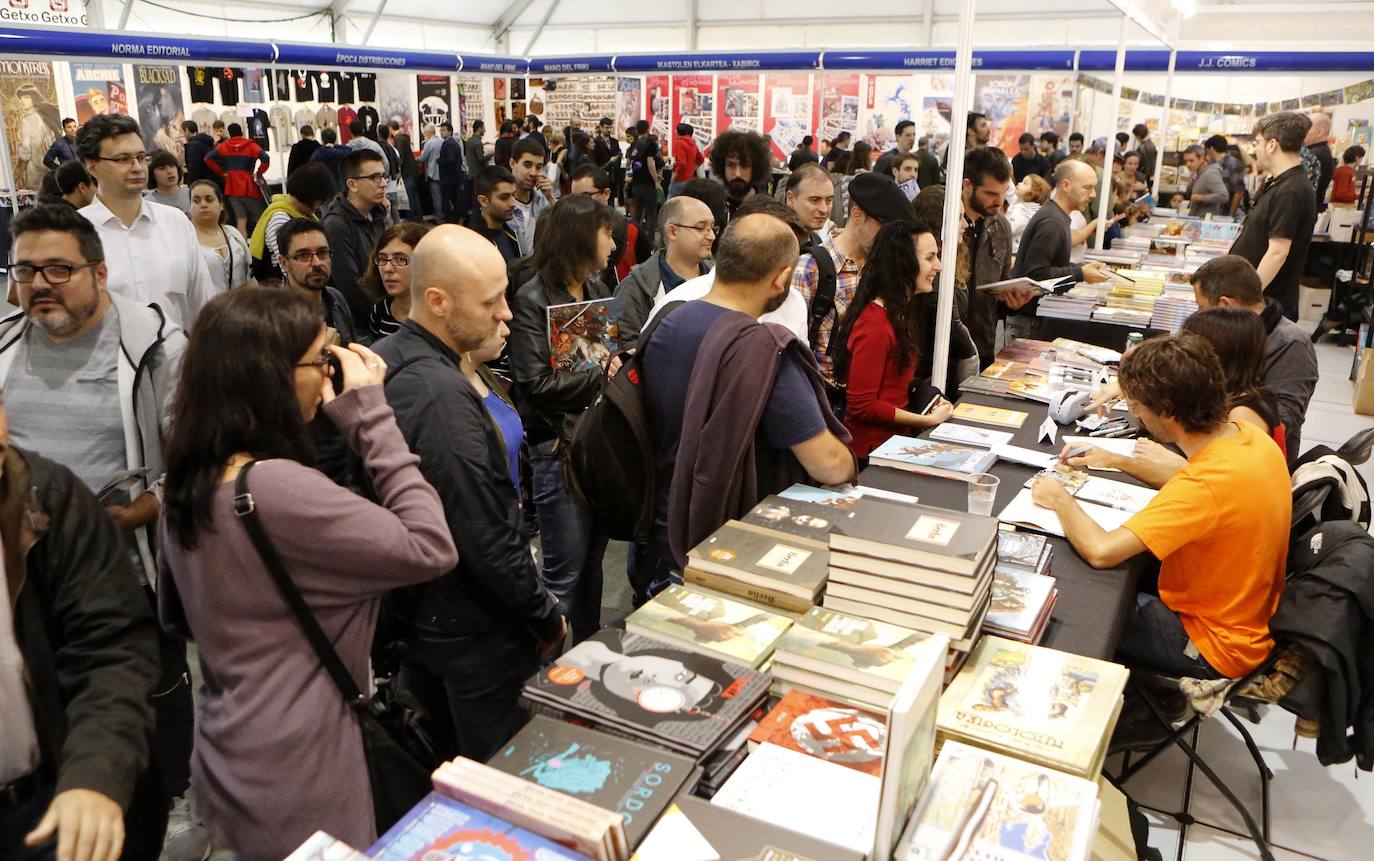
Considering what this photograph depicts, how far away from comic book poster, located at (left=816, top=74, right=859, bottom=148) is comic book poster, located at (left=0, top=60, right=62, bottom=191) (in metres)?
11.3

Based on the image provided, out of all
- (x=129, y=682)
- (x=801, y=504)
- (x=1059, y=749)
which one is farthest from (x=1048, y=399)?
(x=129, y=682)

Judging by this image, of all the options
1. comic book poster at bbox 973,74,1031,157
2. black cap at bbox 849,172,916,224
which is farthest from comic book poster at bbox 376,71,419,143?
black cap at bbox 849,172,916,224

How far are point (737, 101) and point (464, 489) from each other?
16.4m

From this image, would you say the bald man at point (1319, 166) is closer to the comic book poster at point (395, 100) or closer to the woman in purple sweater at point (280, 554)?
the woman in purple sweater at point (280, 554)

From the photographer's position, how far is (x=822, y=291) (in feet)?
12.0

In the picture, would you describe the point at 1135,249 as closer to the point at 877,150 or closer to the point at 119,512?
the point at 119,512

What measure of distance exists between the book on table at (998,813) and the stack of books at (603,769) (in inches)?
13.0

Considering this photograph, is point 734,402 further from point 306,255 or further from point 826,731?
point 306,255

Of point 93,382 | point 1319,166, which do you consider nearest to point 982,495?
point 93,382

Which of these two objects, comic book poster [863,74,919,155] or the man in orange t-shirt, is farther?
comic book poster [863,74,919,155]

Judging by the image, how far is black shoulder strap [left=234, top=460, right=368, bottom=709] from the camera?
1393 millimetres

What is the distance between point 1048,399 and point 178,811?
320cm

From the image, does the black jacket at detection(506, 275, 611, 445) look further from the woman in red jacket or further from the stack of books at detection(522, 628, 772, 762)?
the stack of books at detection(522, 628, 772, 762)

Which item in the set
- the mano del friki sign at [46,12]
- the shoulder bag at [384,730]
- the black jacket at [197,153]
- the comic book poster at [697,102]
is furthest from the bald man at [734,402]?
the comic book poster at [697,102]
